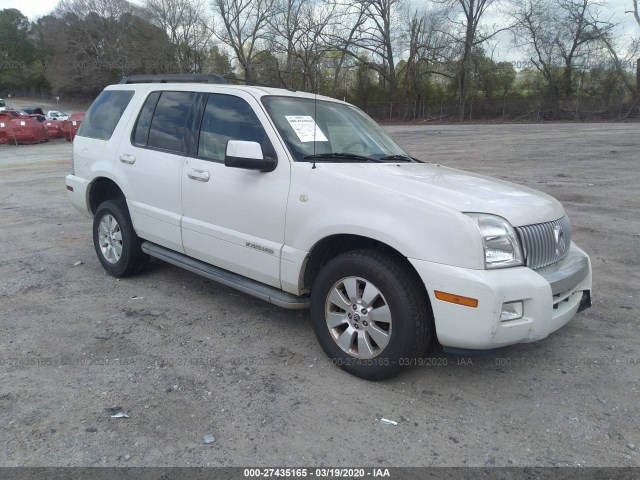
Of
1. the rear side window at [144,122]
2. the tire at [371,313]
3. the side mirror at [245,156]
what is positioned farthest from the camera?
the rear side window at [144,122]

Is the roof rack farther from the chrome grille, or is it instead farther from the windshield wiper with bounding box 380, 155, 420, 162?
the chrome grille

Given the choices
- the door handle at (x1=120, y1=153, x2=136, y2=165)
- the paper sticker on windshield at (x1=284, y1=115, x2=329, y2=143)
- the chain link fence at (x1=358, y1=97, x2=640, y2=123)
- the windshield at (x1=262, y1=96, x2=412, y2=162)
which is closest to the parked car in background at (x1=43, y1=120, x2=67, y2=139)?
the door handle at (x1=120, y1=153, x2=136, y2=165)

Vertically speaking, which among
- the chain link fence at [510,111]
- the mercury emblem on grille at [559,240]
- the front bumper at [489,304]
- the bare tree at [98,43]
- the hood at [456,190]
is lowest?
the front bumper at [489,304]

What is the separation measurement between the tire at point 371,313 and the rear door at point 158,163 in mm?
1688

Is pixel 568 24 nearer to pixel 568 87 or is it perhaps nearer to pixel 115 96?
pixel 568 87

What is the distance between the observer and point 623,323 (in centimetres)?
424

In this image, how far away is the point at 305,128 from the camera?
3959 mm

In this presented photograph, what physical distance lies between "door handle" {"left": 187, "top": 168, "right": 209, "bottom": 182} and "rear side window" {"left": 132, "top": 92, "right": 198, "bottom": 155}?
245mm

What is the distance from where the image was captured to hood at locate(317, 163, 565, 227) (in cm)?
311

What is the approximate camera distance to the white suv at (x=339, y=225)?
9.74ft

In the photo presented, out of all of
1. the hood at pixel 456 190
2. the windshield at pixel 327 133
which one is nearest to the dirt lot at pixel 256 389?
the hood at pixel 456 190

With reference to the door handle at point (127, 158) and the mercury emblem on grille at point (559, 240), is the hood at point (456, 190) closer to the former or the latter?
the mercury emblem on grille at point (559, 240)

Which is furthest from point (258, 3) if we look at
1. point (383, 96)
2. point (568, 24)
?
point (568, 24)

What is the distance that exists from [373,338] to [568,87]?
54524 millimetres
